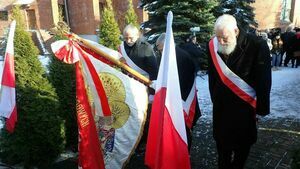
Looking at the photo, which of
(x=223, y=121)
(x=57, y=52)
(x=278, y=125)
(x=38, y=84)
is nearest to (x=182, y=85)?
(x=223, y=121)

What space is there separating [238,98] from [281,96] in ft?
17.2

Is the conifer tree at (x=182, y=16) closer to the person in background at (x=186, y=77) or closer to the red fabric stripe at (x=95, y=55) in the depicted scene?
the person in background at (x=186, y=77)

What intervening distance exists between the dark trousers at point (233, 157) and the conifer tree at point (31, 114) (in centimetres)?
229

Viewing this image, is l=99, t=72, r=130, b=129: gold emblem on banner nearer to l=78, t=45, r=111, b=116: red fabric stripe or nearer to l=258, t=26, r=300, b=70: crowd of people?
l=78, t=45, r=111, b=116: red fabric stripe

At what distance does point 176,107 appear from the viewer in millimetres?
2928

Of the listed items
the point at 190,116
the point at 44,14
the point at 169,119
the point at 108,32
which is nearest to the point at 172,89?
the point at 169,119

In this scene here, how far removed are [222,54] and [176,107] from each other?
794 mm

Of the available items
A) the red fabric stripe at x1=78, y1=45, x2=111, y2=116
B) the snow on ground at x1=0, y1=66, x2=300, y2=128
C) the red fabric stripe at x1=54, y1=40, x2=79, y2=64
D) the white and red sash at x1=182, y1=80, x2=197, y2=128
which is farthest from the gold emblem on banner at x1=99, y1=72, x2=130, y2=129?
the snow on ground at x1=0, y1=66, x2=300, y2=128

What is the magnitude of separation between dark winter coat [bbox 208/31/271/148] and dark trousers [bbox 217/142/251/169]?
0.10m

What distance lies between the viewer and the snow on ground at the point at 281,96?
655 cm

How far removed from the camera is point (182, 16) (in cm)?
1098

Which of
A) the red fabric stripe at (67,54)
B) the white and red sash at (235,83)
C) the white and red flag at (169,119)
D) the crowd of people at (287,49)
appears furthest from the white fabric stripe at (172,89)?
the crowd of people at (287,49)

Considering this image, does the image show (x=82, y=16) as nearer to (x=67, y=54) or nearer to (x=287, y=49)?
(x=287, y=49)

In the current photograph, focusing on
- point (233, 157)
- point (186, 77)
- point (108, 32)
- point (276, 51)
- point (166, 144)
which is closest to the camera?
point (166, 144)
